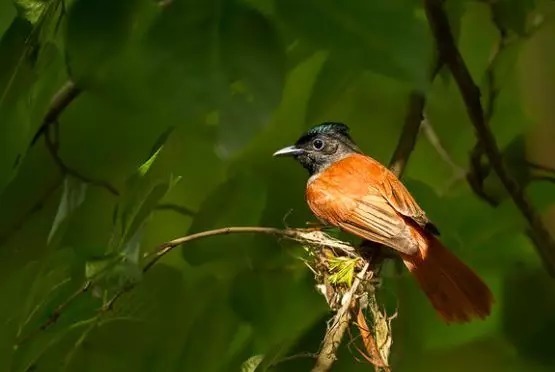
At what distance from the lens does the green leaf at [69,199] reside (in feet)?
2.62

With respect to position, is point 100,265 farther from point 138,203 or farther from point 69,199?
point 69,199

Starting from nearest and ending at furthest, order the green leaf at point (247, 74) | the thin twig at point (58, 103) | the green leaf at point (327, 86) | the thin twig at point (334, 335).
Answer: the green leaf at point (247, 74), the thin twig at point (334, 335), the green leaf at point (327, 86), the thin twig at point (58, 103)

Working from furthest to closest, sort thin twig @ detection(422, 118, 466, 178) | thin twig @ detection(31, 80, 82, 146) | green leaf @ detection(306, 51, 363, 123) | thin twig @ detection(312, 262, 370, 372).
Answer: thin twig @ detection(422, 118, 466, 178), thin twig @ detection(31, 80, 82, 146), green leaf @ detection(306, 51, 363, 123), thin twig @ detection(312, 262, 370, 372)

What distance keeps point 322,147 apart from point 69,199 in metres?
0.24

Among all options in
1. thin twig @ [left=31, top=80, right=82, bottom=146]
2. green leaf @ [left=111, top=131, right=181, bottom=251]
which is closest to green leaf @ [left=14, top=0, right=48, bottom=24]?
green leaf @ [left=111, top=131, right=181, bottom=251]

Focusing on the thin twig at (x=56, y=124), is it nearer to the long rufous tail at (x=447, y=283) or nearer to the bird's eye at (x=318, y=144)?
the bird's eye at (x=318, y=144)

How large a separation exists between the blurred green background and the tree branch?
0.10 feet

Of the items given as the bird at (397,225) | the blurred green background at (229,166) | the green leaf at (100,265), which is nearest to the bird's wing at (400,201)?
the bird at (397,225)

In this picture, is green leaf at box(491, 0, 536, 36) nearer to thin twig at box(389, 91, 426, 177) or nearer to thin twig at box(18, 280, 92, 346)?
thin twig at box(389, 91, 426, 177)

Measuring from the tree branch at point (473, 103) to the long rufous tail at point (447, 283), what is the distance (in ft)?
0.44

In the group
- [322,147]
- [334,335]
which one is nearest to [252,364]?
[334,335]

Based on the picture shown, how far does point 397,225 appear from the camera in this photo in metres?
0.70

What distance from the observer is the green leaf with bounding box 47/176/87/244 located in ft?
2.62

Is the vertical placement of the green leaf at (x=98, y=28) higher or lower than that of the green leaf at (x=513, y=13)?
higher
